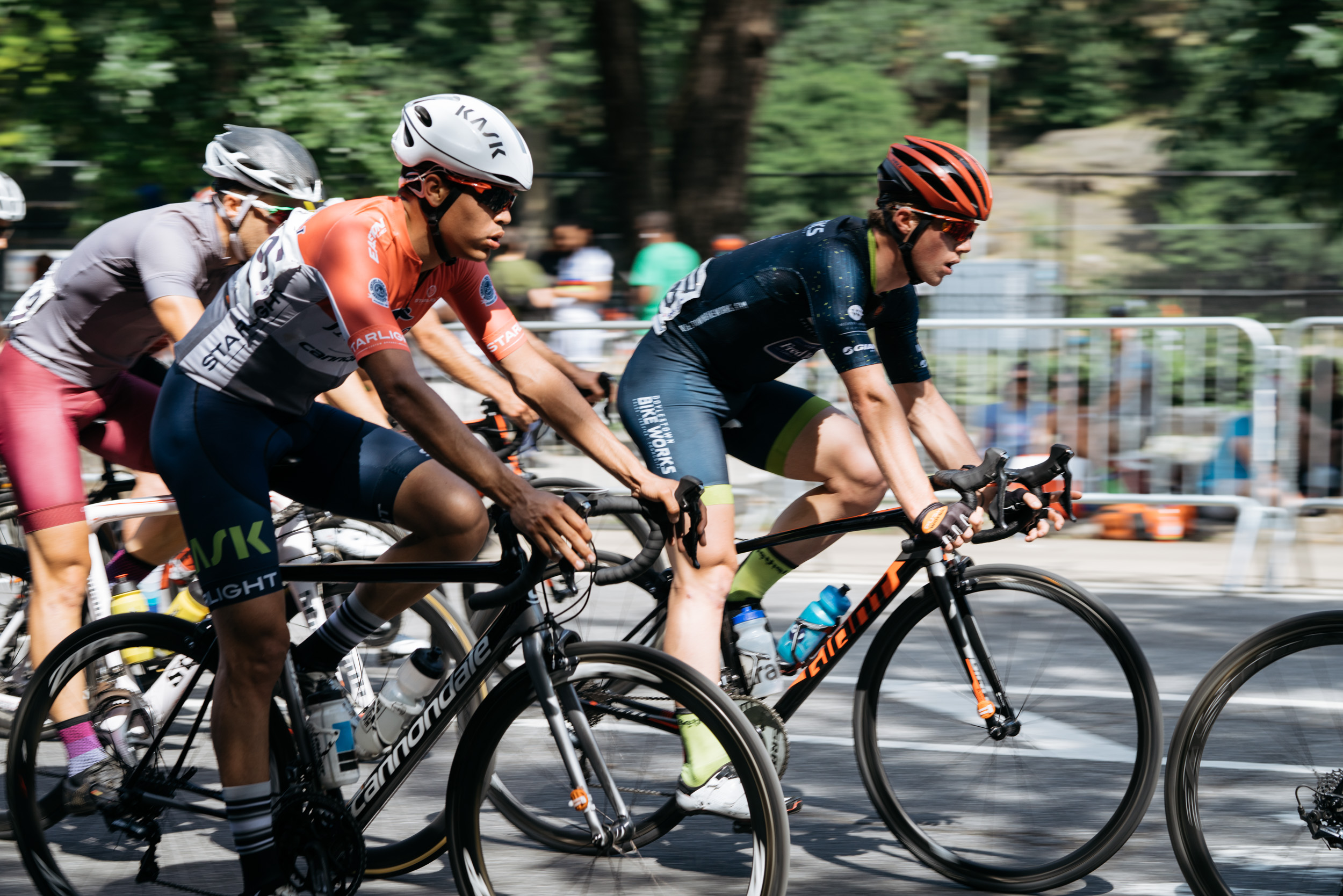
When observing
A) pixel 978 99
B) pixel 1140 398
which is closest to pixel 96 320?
pixel 1140 398

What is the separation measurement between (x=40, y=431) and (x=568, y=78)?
18.3 metres

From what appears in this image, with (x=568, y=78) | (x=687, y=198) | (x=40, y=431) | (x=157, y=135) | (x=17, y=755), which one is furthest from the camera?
(x=568, y=78)

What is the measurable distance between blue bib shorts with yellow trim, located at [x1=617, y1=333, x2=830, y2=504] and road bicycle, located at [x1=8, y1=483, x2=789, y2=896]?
84 cm

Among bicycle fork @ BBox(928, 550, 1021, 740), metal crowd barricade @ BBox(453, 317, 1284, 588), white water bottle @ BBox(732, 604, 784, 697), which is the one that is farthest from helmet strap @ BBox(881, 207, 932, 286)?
metal crowd barricade @ BBox(453, 317, 1284, 588)

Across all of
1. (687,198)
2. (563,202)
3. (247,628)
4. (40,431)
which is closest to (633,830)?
(247,628)

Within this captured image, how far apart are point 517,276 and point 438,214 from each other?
999cm

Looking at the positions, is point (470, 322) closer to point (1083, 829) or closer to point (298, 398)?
point (298, 398)

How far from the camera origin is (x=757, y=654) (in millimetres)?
4418

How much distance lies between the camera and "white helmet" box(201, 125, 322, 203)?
4.25 meters

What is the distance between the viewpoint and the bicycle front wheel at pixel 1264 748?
341 cm

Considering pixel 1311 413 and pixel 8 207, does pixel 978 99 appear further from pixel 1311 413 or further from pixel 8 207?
pixel 8 207

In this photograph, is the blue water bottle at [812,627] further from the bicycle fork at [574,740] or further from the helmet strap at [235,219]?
the helmet strap at [235,219]

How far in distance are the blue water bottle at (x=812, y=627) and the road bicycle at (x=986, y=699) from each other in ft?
0.16

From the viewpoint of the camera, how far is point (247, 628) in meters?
3.53
